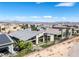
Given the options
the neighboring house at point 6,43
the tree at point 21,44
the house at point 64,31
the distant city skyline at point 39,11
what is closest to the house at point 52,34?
the house at point 64,31

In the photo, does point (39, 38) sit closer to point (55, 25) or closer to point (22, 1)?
point (55, 25)

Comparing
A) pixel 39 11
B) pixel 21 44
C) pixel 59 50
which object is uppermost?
pixel 39 11

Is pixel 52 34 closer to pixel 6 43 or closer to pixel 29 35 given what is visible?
pixel 29 35

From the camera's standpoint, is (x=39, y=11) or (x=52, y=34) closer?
(x=39, y=11)

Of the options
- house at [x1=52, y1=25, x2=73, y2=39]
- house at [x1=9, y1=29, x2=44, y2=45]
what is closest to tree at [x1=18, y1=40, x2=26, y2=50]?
house at [x1=9, y1=29, x2=44, y2=45]

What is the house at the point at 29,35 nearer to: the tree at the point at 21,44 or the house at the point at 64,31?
the tree at the point at 21,44

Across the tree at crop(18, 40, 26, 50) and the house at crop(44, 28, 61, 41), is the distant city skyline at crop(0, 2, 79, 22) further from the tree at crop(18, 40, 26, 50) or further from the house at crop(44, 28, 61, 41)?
the tree at crop(18, 40, 26, 50)

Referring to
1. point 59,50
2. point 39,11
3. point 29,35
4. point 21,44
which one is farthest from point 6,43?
point 59,50
